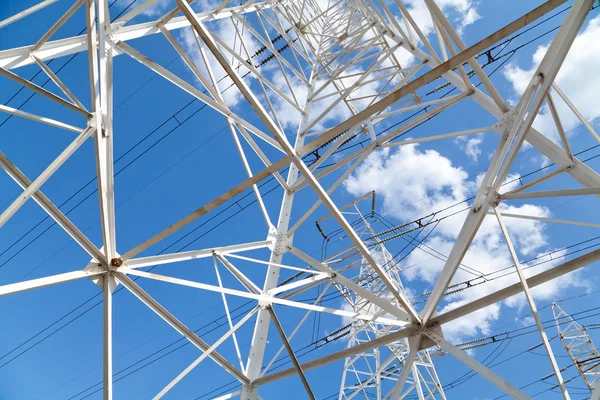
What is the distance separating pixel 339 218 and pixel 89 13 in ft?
11.1

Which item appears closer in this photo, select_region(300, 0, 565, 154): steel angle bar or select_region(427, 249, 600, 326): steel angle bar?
select_region(300, 0, 565, 154): steel angle bar

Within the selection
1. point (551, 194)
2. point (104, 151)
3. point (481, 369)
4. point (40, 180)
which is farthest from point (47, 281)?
point (551, 194)

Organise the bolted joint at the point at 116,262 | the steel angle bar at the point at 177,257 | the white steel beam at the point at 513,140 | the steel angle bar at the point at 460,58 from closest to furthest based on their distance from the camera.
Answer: the steel angle bar at the point at 460,58 → the white steel beam at the point at 513,140 → the bolted joint at the point at 116,262 → the steel angle bar at the point at 177,257

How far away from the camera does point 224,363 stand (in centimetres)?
566

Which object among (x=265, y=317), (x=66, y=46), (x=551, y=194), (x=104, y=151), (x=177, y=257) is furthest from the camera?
(x=265, y=317)

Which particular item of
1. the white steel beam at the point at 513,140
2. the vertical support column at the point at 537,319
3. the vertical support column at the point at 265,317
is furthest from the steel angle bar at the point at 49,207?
the vertical support column at the point at 537,319

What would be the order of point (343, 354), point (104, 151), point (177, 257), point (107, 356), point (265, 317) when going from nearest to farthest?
point (107, 356) → point (104, 151) → point (177, 257) → point (343, 354) → point (265, 317)

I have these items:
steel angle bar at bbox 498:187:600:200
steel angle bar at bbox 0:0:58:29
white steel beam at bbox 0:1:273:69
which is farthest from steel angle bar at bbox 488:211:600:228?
steel angle bar at bbox 0:0:58:29

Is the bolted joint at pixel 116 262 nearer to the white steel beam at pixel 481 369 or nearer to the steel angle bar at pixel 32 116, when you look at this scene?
the steel angle bar at pixel 32 116

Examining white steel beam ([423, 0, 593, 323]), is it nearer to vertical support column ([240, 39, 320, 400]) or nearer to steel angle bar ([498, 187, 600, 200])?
steel angle bar ([498, 187, 600, 200])

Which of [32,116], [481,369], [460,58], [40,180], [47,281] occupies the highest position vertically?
[32,116]

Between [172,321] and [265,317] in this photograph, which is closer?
[172,321]

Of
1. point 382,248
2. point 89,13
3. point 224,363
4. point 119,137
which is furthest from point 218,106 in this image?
point 382,248

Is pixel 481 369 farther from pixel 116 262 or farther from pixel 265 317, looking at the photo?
pixel 116 262
